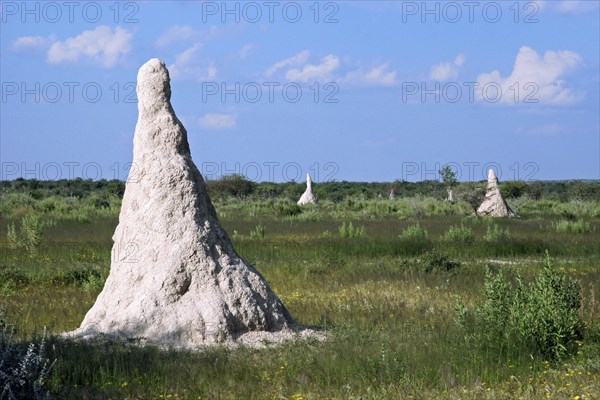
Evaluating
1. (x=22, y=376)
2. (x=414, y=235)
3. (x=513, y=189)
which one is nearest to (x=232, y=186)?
(x=513, y=189)

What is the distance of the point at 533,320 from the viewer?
32.2 ft

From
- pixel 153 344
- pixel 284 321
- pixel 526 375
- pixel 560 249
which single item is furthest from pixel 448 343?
pixel 560 249

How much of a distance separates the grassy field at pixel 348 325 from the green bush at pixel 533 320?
60mm

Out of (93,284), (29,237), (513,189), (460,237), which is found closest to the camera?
(93,284)

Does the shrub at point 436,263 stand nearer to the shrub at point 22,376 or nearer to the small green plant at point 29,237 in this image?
the small green plant at point 29,237

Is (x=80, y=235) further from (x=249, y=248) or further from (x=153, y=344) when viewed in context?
(x=153, y=344)

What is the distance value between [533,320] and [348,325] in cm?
266

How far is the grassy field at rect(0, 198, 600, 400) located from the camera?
8.59 meters

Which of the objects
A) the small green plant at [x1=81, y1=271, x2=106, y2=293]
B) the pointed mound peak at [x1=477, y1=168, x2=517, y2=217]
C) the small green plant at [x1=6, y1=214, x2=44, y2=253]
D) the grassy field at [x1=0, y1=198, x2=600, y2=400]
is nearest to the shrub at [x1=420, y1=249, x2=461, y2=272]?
the grassy field at [x1=0, y1=198, x2=600, y2=400]

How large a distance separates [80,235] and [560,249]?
13884mm

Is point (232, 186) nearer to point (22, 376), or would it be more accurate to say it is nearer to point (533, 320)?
point (533, 320)

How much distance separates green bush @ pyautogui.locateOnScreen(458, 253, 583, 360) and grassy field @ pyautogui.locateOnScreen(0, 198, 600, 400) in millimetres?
60

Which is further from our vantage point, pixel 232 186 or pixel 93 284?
pixel 232 186

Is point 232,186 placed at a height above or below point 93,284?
above
